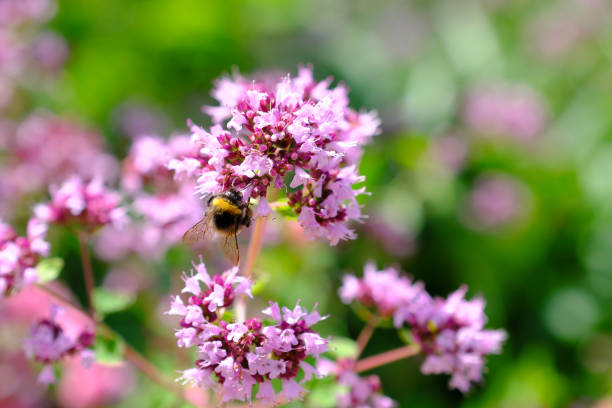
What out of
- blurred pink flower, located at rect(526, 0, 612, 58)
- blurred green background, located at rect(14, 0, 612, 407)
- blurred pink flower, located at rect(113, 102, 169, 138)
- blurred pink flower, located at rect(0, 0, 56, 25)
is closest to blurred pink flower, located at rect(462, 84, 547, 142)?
blurred green background, located at rect(14, 0, 612, 407)

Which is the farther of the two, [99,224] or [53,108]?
[53,108]

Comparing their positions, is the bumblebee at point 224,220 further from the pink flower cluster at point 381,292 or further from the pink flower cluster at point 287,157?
the pink flower cluster at point 381,292

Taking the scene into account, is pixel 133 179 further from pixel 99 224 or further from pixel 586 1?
pixel 586 1

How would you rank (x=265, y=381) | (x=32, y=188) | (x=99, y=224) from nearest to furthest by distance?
(x=265, y=381) → (x=99, y=224) → (x=32, y=188)

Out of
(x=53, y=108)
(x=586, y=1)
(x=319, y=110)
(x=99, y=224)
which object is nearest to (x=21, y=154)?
(x=53, y=108)

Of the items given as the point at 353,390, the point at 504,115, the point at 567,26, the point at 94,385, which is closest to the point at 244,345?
the point at 353,390

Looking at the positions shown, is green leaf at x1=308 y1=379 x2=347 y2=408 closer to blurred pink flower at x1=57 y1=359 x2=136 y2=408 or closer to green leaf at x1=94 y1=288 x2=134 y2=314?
green leaf at x1=94 y1=288 x2=134 y2=314

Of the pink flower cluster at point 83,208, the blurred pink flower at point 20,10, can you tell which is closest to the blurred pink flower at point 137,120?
the blurred pink flower at point 20,10
